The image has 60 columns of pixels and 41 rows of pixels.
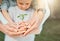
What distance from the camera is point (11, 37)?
5.95 feet

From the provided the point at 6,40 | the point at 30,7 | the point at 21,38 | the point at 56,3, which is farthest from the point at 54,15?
the point at 6,40

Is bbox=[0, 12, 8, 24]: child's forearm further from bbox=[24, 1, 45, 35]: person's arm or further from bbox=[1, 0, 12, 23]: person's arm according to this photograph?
bbox=[24, 1, 45, 35]: person's arm

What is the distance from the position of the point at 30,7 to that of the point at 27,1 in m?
0.06


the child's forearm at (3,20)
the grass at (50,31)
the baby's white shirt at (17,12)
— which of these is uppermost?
the baby's white shirt at (17,12)

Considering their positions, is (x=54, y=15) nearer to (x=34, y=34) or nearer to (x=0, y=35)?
(x=34, y=34)

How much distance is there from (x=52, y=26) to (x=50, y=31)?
0.05 m

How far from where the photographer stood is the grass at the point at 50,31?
186 centimetres

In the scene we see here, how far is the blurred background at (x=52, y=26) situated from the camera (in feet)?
6.11

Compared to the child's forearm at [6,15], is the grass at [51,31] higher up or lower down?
lower down

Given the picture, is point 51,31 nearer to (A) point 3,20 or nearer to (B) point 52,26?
(B) point 52,26

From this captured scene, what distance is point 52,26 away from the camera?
1898mm

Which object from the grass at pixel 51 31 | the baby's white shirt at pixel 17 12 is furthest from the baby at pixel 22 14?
the grass at pixel 51 31

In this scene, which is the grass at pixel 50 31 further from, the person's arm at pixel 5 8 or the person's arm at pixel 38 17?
the person's arm at pixel 5 8

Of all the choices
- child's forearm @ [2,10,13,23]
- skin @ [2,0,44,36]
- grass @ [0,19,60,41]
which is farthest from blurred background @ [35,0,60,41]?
child's forearm @ [2,10,13,23]
